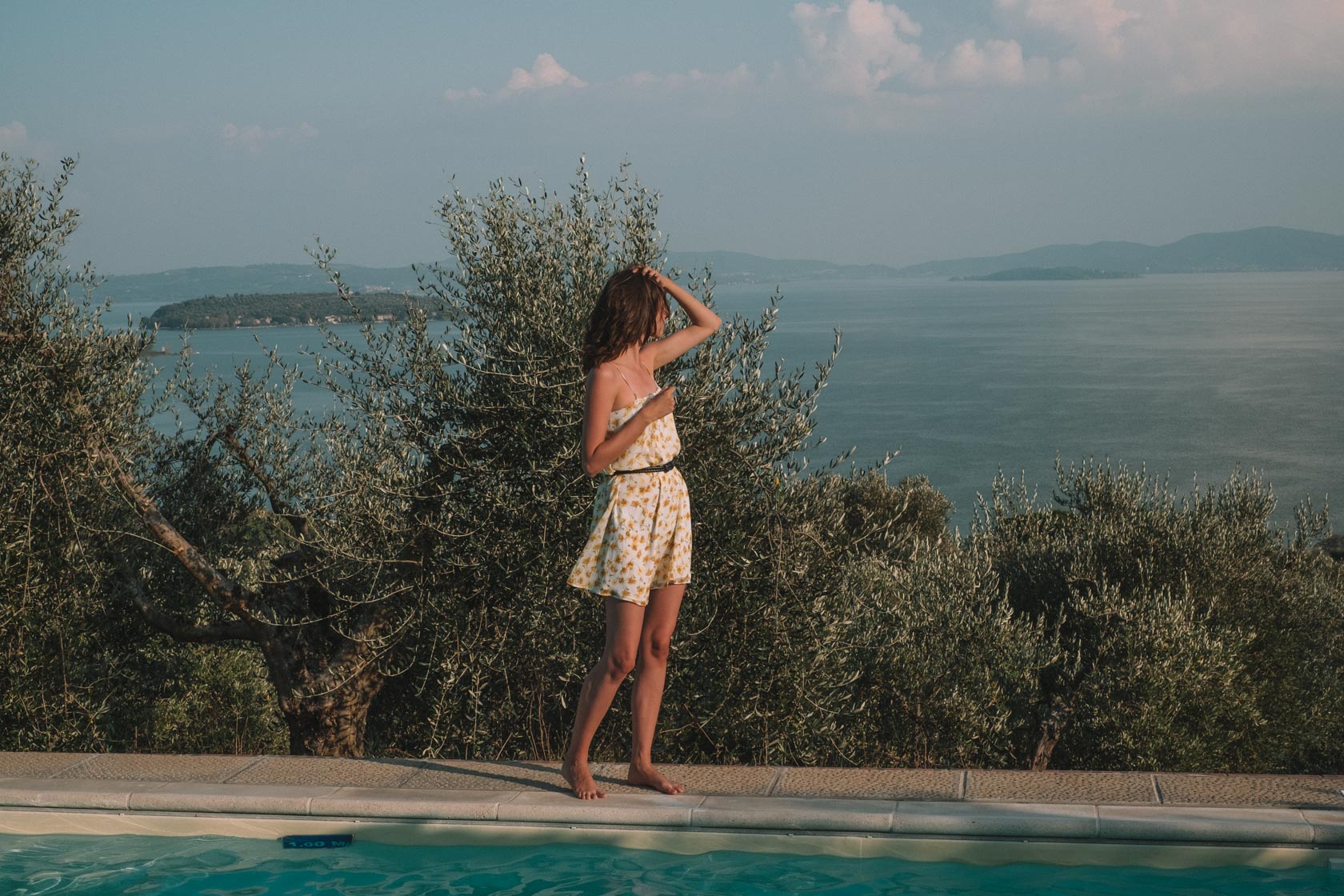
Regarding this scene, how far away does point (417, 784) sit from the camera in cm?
484

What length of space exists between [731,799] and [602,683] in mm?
643

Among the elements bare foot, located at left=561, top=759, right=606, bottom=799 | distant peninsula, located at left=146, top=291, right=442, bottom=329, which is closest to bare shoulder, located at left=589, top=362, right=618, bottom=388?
bare foot, located at left=561, top=759, right=606, bottom=799

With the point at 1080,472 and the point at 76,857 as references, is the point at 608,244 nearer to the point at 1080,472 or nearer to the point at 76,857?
the point at 76,857

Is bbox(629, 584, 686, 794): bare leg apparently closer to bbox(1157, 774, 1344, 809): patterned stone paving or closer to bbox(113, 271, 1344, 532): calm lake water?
bbox(1157, 774, 1344, 809): patterned stone paving

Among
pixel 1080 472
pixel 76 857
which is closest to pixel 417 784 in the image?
pixel 76 857

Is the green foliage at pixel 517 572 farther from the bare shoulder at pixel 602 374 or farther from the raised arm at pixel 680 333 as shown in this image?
the bare shoulder at pixel 602 374

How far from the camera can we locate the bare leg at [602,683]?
14.6 feet

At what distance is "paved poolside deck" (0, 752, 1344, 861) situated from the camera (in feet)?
13.6

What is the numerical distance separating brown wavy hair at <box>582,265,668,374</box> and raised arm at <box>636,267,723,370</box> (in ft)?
0.37

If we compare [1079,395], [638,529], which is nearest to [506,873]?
[638,529]

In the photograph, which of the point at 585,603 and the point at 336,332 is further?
the point at 336,332

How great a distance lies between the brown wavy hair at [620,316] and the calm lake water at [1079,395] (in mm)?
5306

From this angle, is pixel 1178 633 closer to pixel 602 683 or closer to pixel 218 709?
pixel 602 683

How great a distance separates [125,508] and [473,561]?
9.35 ft
